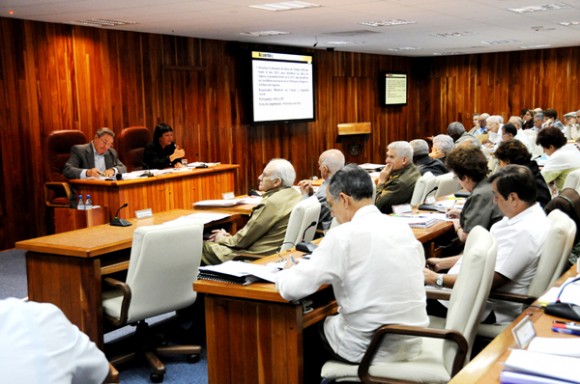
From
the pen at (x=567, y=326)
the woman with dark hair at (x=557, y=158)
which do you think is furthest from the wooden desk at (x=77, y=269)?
the woman with dark hair at (x=557, y=158)

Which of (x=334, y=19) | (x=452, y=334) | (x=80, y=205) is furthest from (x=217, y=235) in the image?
(x=334, y=19)

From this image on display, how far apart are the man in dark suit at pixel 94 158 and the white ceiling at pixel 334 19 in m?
1.38

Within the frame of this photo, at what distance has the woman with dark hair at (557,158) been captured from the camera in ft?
20.6

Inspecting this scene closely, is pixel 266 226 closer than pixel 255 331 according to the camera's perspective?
No

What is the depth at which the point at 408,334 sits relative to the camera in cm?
256

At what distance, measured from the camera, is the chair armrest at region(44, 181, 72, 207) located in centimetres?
684

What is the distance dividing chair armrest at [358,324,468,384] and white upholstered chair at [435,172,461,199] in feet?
10.8

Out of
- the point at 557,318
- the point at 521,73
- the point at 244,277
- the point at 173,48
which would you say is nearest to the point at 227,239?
the point at 244,277

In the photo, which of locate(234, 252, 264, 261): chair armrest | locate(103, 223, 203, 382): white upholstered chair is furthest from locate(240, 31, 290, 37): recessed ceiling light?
locate(103, 223, 203, 382): white upholstered chair

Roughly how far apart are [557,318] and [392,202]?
3.11 meters

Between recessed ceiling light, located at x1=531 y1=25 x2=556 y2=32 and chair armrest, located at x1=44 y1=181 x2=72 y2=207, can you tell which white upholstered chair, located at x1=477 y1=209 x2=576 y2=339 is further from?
recessed ceiling light, located at x1=531 y1=25 x2=556 y2=32

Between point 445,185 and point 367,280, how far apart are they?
3.63 meters

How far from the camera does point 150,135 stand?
903cm

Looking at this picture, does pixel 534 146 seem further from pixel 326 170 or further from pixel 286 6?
pixel 326 170
